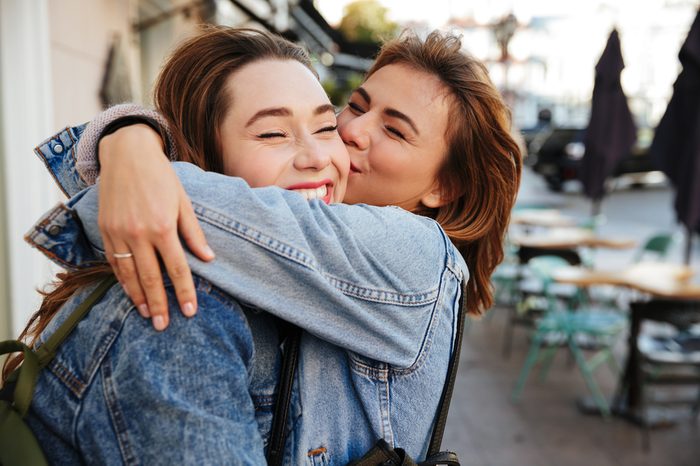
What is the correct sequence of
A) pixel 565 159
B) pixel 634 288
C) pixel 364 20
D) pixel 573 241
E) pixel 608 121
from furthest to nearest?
1. pixel 364 20
2. pixel 565 159
3. pixel 608 121
4. pixel 573 241
5. pixel 634 288

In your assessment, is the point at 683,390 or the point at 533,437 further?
the point at 683,390

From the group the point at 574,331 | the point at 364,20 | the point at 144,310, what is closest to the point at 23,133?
the point at 144,310

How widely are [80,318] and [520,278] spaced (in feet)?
23.5

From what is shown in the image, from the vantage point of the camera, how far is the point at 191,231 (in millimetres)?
981

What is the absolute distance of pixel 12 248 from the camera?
145 inches

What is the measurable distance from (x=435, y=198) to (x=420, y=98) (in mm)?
291

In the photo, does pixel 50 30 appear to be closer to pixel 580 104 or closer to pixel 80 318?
pixel 80 318

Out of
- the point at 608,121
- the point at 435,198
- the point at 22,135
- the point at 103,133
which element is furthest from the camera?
the point at 608,121

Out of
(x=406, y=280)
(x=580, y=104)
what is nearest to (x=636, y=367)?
(x=406, y=280)

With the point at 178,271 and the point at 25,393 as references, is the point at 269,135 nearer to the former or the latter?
the point at 178,271

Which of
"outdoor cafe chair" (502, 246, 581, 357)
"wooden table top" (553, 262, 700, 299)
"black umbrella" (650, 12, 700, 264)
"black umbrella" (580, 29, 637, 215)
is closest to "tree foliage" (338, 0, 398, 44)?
"black umbrella" (580, 29, 637, 215)

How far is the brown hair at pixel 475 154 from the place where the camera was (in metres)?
1.71

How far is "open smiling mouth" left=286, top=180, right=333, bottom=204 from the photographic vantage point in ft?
4.29

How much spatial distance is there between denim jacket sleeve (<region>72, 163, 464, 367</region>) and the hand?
0.14 feet
